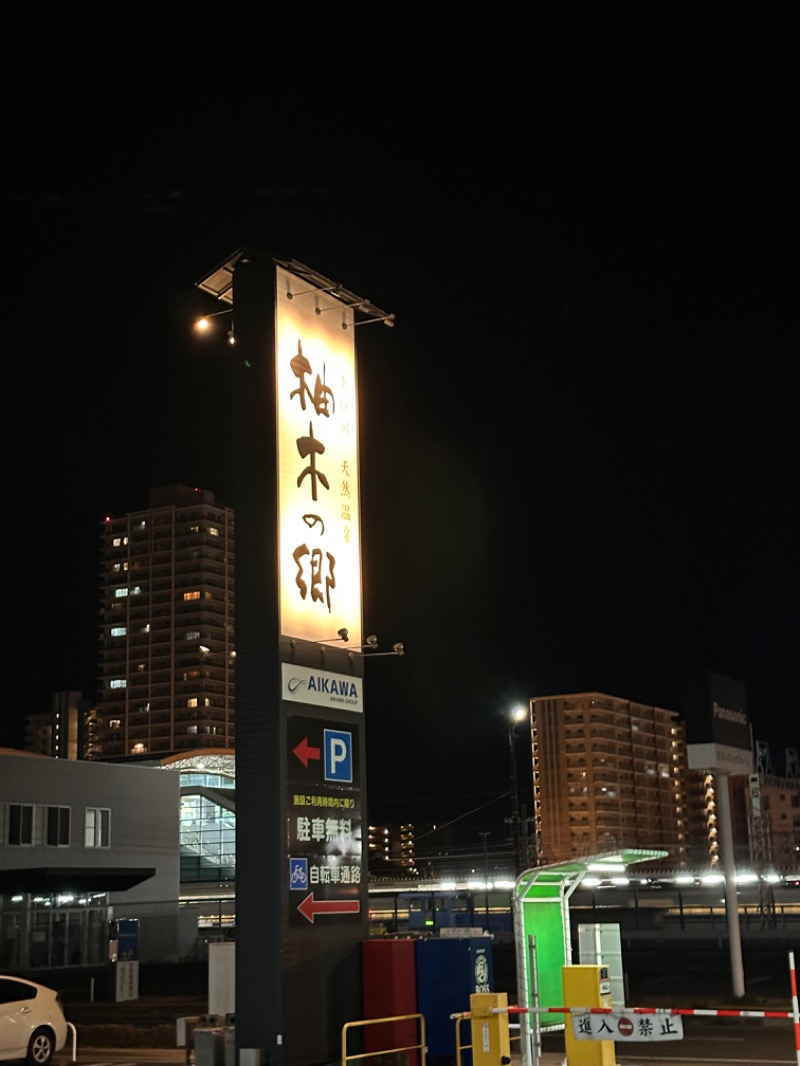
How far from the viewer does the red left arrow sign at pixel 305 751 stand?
15305mm

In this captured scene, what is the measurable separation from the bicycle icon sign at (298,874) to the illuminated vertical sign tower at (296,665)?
20mm

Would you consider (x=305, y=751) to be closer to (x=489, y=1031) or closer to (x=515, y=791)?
(x=489, y=1031)

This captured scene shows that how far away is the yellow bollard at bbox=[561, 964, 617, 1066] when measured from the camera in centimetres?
1331

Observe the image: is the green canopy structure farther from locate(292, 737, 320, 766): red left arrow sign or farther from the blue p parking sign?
locate(292, 737, 320, 766): red left arrow sign

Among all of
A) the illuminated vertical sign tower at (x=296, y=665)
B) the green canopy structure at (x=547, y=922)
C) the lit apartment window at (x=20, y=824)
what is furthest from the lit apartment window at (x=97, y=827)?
the green canopy structure at (x=547, y=922)

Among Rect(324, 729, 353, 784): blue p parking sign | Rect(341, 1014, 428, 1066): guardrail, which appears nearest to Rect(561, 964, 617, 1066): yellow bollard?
Rect(341, 1014, 428, 1066): guardrail

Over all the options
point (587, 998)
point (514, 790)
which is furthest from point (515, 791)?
point (587, 998)

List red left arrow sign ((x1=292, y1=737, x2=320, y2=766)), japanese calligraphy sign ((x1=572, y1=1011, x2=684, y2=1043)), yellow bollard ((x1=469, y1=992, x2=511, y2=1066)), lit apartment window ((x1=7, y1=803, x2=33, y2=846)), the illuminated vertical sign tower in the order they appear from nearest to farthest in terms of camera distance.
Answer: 1. japanese calligraphy sign ((x1=572, y1=1011, x2=684, y2=1043))
2. yellow bollard ((x1=469, y1=992, x2=511, y2=1066))
3. the illuminated vertical sign tower
4. red left arrow sign ((x1=292, y1=737, x2=320, y2=766))
5. lit apartment window ((x1=7, y1=803, x2=33, y2=846))

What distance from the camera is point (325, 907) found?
1519cm

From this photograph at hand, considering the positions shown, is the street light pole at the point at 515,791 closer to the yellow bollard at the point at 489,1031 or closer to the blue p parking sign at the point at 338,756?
the blue p parking sign at the point at 338,756

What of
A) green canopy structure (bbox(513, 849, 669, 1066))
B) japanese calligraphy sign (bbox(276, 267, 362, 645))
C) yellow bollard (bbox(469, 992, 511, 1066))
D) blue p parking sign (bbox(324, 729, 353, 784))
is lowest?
yellow bollard (bbox(469, 992, 511, 1066))

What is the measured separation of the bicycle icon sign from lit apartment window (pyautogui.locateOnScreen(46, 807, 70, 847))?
38691mm

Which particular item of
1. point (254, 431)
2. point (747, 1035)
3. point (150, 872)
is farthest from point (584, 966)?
point (150, 872)

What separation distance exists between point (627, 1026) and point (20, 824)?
41844 millimetres
